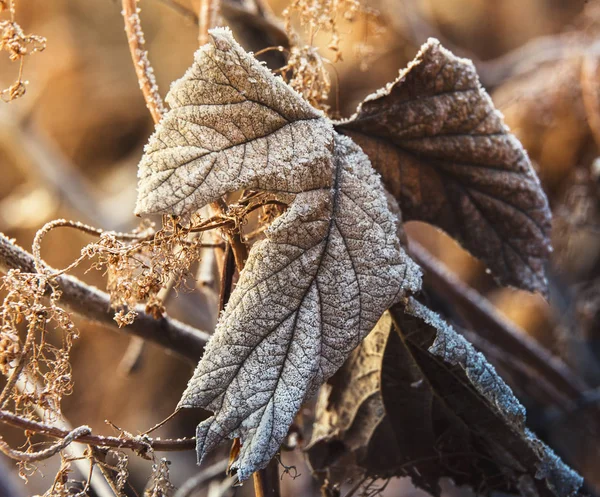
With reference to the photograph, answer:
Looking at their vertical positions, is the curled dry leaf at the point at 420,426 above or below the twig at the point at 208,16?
below

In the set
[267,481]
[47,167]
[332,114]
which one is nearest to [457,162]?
[332,114]

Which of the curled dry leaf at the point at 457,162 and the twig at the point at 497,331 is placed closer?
the curled dry leaf at the point at 457,162

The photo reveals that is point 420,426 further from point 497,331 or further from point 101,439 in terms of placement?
point 497,331

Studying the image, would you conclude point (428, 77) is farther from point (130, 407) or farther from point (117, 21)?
point (117, 21)

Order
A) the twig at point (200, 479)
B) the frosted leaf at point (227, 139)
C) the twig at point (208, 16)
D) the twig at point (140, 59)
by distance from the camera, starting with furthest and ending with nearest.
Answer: the twig at point (200, 479) < the twig at point (208, 16) < the twig at point (140, 59) < the frosted leaf at point (227, 139)

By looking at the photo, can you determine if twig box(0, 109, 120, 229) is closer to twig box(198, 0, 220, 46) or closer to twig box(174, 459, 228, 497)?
twig box(174, 459, 228, 497)

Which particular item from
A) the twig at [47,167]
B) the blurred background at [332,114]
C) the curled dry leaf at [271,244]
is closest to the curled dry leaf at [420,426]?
the curled dry leaf at [271,244]

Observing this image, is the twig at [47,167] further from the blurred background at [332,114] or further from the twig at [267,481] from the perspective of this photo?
the twig at [267,481]
